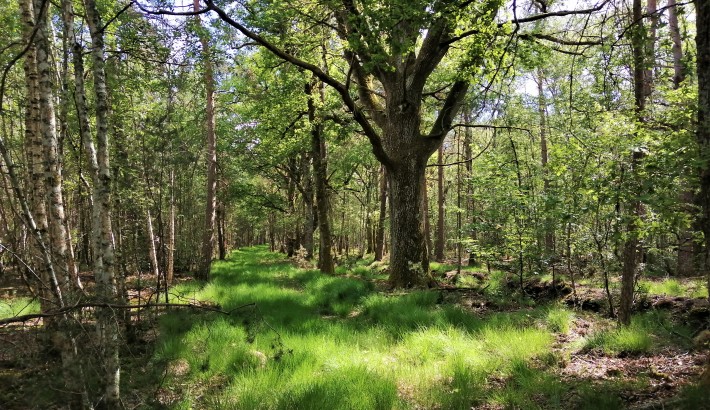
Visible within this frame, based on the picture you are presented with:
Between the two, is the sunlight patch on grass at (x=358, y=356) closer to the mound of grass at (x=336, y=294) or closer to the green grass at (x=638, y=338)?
the mound of grass at (x=336, y=294)

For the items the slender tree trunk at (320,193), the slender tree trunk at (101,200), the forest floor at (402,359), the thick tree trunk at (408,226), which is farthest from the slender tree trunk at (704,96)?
the slender tree trunk at (320,193)

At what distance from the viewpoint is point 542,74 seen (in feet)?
61.7

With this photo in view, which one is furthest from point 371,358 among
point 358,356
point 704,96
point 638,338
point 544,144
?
point 544,144

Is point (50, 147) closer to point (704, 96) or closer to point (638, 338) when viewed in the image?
point (704, 96)

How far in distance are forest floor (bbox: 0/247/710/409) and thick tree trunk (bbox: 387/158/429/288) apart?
1564 millimetres

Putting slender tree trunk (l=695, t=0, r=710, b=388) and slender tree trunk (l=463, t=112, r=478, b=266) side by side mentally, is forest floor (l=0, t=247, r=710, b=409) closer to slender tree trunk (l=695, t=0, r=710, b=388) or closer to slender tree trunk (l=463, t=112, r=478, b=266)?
slender tree trunk (l=695, t=0, r=710, b=388)

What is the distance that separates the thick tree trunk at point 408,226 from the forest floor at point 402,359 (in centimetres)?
156

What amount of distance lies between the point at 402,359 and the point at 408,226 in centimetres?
431

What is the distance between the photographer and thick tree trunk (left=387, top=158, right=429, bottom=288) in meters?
8.53

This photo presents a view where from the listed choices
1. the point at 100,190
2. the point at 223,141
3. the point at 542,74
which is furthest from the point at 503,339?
the point at 542,74

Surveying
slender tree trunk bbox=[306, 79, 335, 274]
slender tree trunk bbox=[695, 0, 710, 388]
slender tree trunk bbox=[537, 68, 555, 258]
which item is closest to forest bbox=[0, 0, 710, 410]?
slender tree trunk bbox=[695, 0, 710, 388]

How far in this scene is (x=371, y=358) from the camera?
4398 millimetres

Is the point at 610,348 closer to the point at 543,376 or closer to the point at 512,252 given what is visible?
the point at 543,376

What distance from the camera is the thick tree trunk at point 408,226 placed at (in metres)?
8.53
